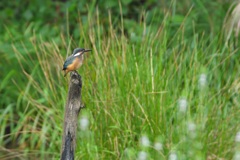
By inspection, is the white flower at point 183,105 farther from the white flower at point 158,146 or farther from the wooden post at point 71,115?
the wooden post at point 71,115

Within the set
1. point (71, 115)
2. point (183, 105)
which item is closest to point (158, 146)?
point (183, 105)

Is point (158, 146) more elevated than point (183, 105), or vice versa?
point (183, 105)

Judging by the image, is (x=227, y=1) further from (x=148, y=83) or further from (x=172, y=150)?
(x=172, y=150)

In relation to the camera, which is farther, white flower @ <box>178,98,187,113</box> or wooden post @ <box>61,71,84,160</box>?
white flower @ <box>178,98,187,113</box>

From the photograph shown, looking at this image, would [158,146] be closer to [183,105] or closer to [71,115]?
[183,105]

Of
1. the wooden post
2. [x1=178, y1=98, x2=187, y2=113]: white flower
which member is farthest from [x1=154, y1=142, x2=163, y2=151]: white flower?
the wooden post

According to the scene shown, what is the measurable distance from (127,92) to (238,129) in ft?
2.66

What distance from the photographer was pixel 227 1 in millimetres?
7039

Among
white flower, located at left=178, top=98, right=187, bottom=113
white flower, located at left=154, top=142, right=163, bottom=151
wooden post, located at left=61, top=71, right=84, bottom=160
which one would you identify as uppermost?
wooden post, located at left=61, top=71, right=84, bottom=160

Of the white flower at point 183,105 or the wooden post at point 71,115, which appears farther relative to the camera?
the white flower at point 183,105

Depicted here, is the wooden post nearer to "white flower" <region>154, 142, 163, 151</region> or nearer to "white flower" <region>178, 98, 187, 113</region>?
"white flower" <region>154, 142, 163, 151</region>

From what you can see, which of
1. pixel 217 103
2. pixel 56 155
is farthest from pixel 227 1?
pixel 56 155

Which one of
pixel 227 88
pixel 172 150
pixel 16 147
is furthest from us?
pixel 16 147

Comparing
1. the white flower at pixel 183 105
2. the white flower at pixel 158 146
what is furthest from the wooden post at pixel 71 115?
the white flower at pixel 183 105
